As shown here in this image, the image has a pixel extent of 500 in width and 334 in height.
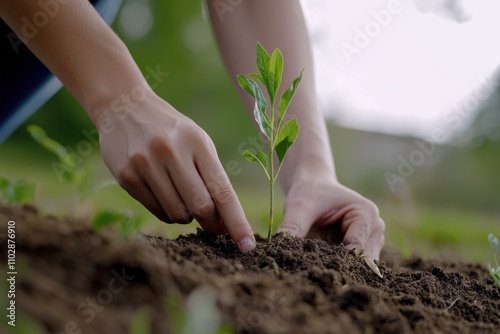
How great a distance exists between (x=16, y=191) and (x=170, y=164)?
0.41 m

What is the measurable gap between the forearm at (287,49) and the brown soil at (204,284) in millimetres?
726

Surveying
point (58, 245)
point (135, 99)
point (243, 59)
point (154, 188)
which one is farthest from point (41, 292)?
point (243, 59)

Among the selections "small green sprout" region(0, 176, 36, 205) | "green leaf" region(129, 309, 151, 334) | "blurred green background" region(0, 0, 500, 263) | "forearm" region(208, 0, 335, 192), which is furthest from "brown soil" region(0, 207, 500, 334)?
"blurred green background" region(0, 0, 500, 263)

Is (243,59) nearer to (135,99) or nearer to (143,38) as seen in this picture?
(135,99)

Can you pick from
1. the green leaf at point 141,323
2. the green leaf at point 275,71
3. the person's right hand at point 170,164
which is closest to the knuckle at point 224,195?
the person's right hand at point 170,164

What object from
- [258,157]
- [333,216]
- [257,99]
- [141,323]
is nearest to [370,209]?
[333,216]

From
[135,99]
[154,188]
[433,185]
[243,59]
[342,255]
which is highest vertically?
[135,99]

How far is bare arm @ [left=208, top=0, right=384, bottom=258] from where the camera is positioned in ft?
5.72

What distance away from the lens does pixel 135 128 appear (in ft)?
4.08

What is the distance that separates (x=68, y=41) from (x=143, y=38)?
1277 cm

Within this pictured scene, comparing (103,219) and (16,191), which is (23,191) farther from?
(103,219)

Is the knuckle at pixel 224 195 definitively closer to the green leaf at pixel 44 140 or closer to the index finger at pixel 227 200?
the index finger at pixel 227 200

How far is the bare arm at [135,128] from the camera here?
122 cm

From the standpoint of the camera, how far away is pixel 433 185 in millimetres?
13852
